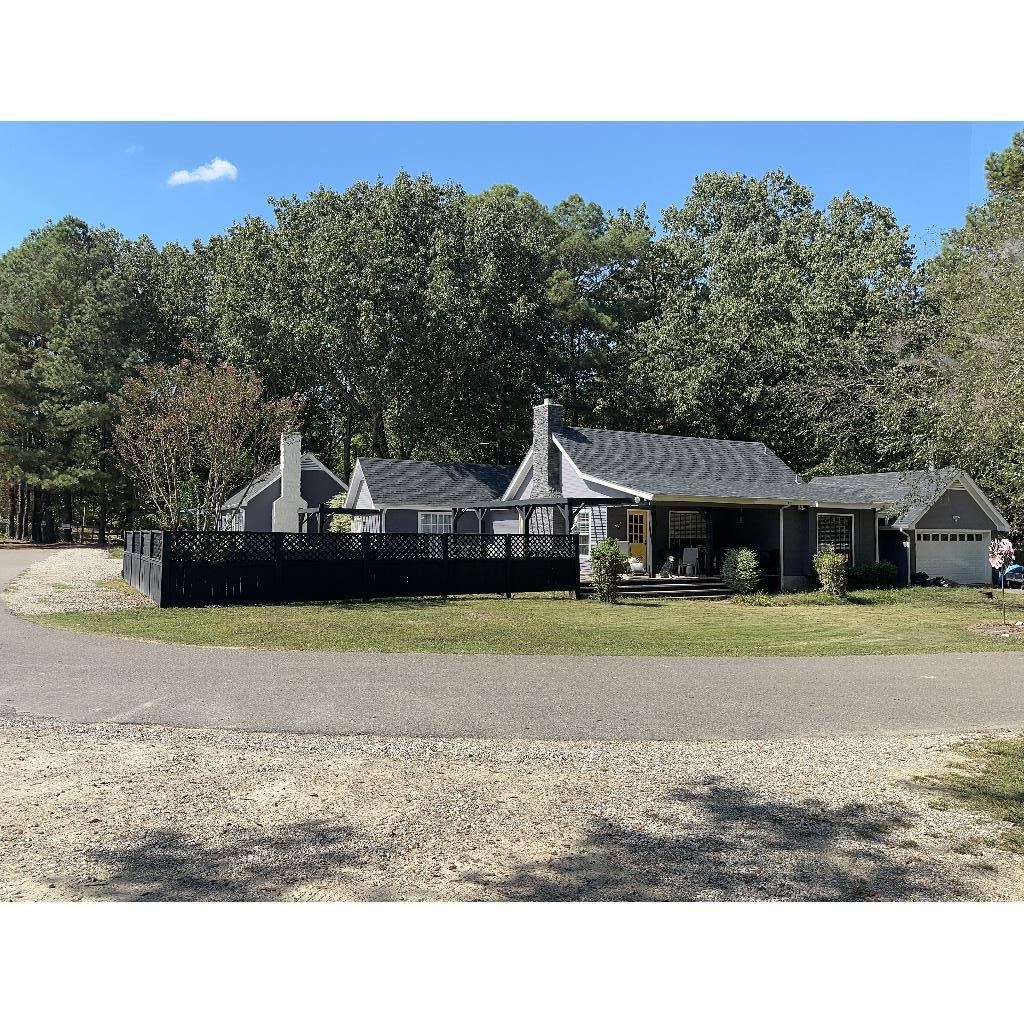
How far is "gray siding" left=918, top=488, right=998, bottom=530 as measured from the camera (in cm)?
2580

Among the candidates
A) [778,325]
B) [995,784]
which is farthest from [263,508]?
[995,784]

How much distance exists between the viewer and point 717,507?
24.8 meters

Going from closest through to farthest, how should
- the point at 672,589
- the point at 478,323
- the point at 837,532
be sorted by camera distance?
the point at 672,589 → the point at 837,532 → the point at 478,323

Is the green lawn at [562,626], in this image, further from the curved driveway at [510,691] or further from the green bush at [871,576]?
the green bush at [871,576]

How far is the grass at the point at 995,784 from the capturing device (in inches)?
180

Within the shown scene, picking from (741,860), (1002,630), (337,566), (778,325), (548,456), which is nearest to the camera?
(741,860)

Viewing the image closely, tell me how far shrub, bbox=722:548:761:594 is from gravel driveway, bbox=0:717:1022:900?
1572 cm

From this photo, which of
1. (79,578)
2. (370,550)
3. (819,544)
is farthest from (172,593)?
(819,544)

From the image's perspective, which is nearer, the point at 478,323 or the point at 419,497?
the point at 419,497

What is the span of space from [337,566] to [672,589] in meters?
8.61

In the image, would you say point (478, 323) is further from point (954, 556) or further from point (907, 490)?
point (954, 556)

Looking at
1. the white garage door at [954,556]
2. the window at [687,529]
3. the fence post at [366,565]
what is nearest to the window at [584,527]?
the window at [687,529]

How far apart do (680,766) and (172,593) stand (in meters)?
12.8

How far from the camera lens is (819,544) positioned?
24.4m
